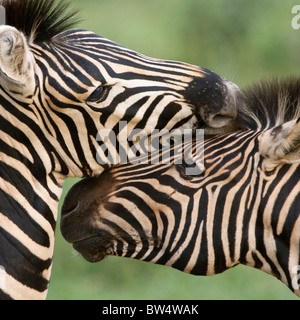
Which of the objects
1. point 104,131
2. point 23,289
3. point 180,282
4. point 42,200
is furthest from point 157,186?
point 180,282

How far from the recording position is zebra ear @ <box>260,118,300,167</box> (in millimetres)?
4254

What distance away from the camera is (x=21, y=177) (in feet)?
15.0

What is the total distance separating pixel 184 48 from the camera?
1465 centimetres

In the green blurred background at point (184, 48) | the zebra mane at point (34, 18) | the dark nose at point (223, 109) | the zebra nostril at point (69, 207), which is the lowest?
the zebra nostril at point (69, 207)

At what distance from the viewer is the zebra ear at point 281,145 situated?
4254mm

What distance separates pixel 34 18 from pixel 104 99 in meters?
0.77

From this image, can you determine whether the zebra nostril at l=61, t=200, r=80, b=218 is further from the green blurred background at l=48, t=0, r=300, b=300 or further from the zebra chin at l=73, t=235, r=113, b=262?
the green blurred background at l=48, t=0, r=300, b=300

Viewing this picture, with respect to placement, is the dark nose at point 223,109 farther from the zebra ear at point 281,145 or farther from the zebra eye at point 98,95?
the zebra eye at point 98,95

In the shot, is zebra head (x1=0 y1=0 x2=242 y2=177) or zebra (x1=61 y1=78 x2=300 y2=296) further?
zebra head (x1=0 y1=0 x2=242 y2=177)

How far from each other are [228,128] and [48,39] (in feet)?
4.48

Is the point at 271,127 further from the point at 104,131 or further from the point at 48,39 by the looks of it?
the point at 48,39

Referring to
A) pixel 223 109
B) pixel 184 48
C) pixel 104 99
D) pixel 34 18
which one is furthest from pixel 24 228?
pixel 184 48

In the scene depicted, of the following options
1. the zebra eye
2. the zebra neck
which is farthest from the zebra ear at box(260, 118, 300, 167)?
the zebra neck

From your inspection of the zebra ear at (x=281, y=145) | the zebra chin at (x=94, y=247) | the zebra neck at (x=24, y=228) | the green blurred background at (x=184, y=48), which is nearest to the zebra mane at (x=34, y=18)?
the zebra neck at (x=24, y=228)
